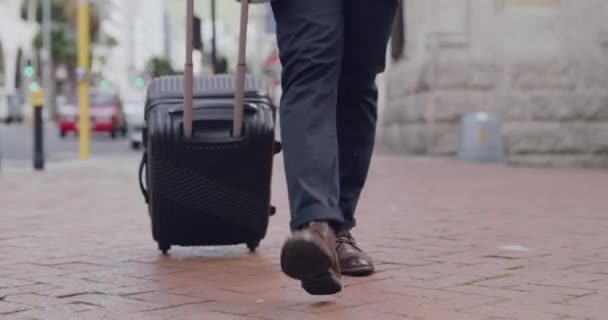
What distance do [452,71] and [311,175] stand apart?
9623 millimetres

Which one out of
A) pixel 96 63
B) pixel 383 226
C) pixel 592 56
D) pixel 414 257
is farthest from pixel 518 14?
pixel 96 63

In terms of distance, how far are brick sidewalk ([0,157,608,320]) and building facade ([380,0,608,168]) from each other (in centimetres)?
503

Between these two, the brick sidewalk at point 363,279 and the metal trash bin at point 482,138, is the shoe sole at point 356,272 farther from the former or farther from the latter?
the metal trash bin at point 482,138

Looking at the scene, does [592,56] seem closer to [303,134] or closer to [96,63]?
[303,134]

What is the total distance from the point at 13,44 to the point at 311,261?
68.4m

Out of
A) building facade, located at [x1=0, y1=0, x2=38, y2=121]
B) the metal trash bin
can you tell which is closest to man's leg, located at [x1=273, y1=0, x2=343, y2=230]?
the metal trash bin

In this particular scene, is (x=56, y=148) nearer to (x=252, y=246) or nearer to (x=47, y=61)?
(x=252, y=246)

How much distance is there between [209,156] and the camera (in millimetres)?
3881

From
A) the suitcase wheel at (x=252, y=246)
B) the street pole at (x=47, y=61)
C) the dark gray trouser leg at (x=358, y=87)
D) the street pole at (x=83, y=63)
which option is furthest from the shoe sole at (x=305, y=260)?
the street pole at (x=47, y=61)

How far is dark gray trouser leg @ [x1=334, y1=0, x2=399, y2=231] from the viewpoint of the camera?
350 cm

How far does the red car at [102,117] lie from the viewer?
105ft

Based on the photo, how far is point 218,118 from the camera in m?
3.89

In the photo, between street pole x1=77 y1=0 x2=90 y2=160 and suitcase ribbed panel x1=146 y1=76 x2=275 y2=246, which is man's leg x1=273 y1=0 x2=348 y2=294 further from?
street pole x1=77 y1=0 x2=90 y2=160

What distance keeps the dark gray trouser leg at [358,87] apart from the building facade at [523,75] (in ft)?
29.4
